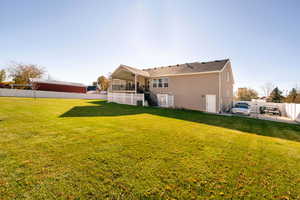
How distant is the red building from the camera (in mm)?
25703

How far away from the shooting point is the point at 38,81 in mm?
25656

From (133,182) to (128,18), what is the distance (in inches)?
526

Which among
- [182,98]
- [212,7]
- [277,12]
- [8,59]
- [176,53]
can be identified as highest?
[8,59]

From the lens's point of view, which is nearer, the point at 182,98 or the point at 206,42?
the point at 206,42

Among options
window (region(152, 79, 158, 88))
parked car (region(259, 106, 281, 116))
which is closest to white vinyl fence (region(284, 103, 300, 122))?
parked car (region(259, 106, 281, 116))

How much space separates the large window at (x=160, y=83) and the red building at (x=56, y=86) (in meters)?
23.4

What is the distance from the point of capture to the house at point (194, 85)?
1344 centimetres

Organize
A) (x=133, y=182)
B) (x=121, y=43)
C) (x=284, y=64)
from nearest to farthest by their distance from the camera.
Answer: (x=133, y=182), (x=121, y=43), (x=284, y=64)

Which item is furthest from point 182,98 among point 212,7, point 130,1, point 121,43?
point 130,1

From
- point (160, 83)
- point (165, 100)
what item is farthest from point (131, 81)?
point (165, 100)

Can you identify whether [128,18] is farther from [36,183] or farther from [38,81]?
[38,81]

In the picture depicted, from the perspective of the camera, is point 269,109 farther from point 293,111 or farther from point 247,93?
point 247,93

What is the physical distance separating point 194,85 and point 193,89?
0.51 metres

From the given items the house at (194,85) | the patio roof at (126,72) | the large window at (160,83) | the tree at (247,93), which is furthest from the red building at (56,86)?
the tree at (247,93)
